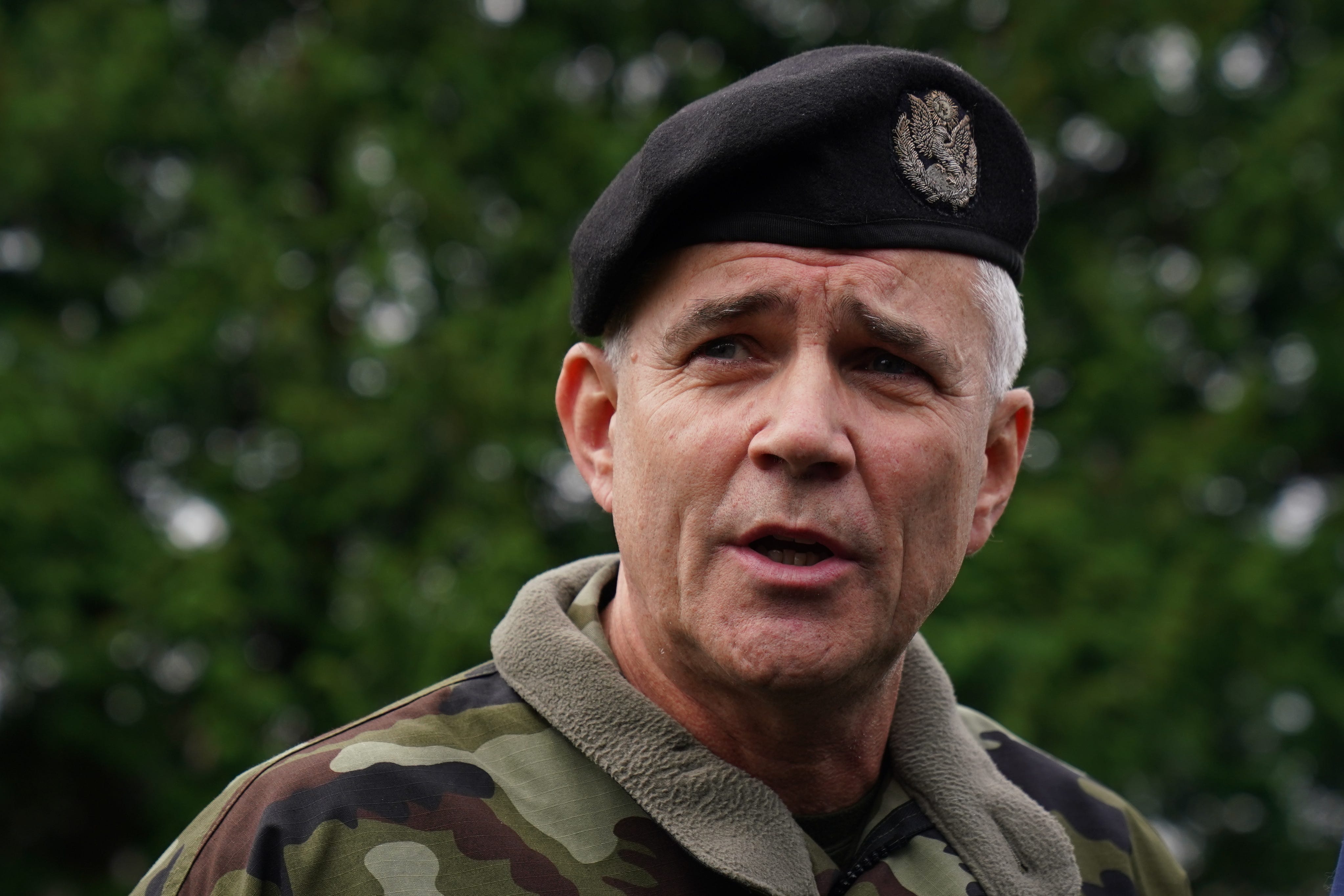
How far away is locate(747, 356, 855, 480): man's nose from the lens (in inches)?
75.2

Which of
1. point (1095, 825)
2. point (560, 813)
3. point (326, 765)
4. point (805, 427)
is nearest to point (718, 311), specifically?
point (805, 427)

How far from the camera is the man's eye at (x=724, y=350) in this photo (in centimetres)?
206

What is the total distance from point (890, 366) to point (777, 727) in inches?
23.9

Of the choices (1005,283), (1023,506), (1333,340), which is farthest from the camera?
(1333,340)

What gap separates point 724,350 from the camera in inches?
81.3

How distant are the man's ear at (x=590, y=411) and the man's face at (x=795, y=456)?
0.12 meters

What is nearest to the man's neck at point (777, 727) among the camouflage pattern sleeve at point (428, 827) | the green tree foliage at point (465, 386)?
the camouflage pattern sleeve at point (428, 827)

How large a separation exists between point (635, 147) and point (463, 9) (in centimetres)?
146

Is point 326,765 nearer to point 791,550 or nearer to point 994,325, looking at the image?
point 791,550

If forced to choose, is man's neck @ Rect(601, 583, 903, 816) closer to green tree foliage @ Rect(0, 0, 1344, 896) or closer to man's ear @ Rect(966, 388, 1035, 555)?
man's ear @ Rect(966, 388, 1035, 555)

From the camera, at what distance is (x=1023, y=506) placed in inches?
259

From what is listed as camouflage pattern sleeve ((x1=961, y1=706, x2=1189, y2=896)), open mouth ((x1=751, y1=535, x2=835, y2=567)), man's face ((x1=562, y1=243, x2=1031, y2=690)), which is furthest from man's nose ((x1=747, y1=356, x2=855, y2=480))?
camouflage pattern sleeve ((x1=961, y1=706, x2=1189, y2=896))

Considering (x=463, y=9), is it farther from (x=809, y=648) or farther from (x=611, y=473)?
(x=809, y=648)

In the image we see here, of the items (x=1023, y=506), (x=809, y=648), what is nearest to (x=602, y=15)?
(x=1023, y=506)
